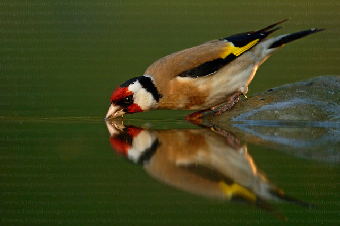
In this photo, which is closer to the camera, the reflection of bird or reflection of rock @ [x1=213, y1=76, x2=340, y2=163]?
the reflection of bird

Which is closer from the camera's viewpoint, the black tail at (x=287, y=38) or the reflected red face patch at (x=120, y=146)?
the reflected red face patch at (x=120, y=146)

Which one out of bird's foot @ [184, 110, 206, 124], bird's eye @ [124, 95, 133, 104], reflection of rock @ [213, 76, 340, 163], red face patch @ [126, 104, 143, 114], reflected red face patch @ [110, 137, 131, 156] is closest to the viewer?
reflected red face patch @ [110, 137, 131, 156]

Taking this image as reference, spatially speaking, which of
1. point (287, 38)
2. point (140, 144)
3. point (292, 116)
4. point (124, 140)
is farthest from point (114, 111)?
point (287, 38)

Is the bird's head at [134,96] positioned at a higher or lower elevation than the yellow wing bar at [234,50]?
lower

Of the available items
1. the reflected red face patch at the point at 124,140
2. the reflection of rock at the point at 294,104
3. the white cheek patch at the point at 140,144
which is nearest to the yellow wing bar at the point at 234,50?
the reflection of rock at the point at 294,104

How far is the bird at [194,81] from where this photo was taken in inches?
211

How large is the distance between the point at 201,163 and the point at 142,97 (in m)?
2.65

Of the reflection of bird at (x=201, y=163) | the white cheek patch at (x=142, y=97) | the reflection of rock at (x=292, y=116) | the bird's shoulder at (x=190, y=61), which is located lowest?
the reflection of rock at (x=292, y=116)

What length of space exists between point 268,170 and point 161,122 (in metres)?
2.69

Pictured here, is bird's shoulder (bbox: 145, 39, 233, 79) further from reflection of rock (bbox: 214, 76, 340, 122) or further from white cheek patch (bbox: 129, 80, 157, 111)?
reflection of rock (bbox: 214, 76, 340, 122)

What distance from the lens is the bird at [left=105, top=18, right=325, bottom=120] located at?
17.6 feet

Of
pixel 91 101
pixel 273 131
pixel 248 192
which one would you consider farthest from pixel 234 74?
pixel 248 192

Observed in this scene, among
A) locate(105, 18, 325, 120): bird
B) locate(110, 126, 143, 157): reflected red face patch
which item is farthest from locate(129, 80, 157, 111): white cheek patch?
locate(110, 126, 143, 157): reflected red face patch

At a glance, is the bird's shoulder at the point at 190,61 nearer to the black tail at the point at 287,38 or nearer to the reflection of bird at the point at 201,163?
the black tail at the point at 287,38
